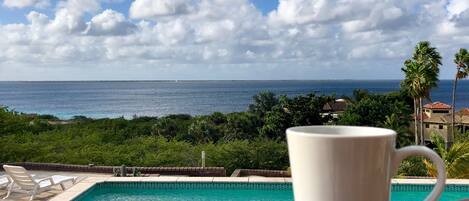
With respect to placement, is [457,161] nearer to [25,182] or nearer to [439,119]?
[25,182]

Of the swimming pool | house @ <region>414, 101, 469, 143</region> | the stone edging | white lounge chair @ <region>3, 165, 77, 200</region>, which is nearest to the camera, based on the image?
white lounge chair @ <region>3, 165, 77, 200</region>

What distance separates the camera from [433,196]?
51.9 inches

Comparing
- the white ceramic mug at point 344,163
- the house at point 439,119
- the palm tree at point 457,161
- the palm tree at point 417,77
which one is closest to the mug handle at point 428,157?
the white ceramic mug at point 344,163

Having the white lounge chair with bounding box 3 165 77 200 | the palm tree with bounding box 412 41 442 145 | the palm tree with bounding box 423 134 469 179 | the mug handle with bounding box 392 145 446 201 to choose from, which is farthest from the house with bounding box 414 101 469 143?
the mug handle with bounding box 392 145 446 201

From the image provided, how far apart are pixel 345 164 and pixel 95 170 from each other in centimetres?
1140

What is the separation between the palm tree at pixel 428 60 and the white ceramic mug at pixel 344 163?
25.5 meters

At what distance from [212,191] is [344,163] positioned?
8.40m

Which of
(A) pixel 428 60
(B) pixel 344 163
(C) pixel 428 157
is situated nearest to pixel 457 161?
(C) pixel 428 157

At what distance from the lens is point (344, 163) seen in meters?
1.23

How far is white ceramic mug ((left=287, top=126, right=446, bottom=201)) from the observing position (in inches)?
48.3

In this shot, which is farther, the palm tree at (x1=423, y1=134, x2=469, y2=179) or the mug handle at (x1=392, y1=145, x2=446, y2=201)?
the palm tree at (x1=423, y1=134, x2=469, y2=179)

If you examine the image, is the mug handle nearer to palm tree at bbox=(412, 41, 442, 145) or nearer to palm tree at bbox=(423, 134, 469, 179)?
palm tree at bbox=(423, 134, 469, 179)

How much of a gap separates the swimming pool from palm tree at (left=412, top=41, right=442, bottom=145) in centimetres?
1713

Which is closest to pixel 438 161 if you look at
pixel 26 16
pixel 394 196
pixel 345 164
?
pixel 345 164
